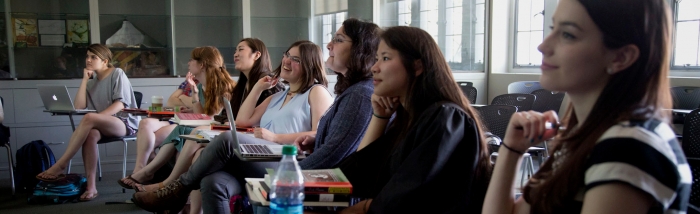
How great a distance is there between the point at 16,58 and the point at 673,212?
5265mm

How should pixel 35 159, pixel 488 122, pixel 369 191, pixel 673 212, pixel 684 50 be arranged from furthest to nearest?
pixel 684 50 → pixel 35 159 → pixel 488 122 → pixel 369 191 → pixel 673 212

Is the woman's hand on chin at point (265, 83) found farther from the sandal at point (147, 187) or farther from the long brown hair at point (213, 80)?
the sandal at point (147, 187)

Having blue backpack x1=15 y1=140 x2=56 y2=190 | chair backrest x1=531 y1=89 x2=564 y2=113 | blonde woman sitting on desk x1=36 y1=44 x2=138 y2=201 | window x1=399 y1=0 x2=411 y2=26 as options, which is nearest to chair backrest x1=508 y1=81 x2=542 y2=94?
→ chair backrest x1=531 y1=89 x2=564 y2=113

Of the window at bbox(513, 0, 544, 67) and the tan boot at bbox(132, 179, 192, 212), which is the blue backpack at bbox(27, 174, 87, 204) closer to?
the tan boot at bbox(132, 179, 192, 212)

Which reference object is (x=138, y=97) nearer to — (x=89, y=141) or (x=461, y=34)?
(x=89, y=141)

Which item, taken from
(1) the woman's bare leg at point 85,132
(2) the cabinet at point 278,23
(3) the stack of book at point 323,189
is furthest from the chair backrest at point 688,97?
(1) the woman's bare leg at point 85,132

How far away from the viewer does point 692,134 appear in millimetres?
2881

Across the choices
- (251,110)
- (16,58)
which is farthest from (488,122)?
(16,58)

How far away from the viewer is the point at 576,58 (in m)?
1.03

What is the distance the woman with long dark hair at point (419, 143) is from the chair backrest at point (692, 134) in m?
1.74

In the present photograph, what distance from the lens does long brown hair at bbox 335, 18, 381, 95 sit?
2.36 meters

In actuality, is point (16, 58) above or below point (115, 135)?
above

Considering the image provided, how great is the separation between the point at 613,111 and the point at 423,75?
2.50 feet

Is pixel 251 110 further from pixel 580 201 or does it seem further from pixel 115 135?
pixel 580 201
